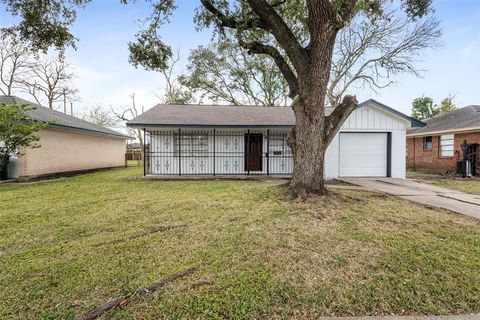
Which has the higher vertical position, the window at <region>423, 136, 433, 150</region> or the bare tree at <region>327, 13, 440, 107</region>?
the bare tree at <region>327, 13, 440, 107</region>

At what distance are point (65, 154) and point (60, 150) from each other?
0.43 metres

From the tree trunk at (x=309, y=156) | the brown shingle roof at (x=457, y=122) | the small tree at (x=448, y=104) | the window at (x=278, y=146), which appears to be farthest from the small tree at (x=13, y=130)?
the small tree at (x=448, y=104)

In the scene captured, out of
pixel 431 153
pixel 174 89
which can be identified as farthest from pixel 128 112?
pixel 431 153

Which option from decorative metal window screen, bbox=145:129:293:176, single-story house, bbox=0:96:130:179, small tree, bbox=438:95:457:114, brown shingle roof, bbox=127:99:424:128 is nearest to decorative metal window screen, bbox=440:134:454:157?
brown shingle roof, bbox=127:99:424:128

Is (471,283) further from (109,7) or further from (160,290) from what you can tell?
(109,7)

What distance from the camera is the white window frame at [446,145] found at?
44.9 ft

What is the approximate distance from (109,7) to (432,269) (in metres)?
10.7

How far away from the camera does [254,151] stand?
12.7 m

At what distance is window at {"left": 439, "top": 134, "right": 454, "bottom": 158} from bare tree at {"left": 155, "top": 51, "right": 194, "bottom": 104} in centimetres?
2032

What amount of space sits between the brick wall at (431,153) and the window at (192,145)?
43.6ft

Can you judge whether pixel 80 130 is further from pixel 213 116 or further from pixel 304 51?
pixel 304 51

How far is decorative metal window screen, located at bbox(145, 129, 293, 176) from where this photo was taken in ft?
40.2

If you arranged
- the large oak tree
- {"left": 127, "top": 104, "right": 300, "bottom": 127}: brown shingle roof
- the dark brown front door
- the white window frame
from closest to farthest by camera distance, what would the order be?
the large oak tree → {"left": 127, "top": 104, "right": 300, "bottom": 127}: brown shingle roof → the dark brown front door → the white window frame

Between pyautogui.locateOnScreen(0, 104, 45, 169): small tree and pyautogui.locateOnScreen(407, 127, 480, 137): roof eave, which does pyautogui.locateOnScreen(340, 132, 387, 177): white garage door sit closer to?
pyautogui.locateOnScreen(407, 127, 480, 137): roof eave
